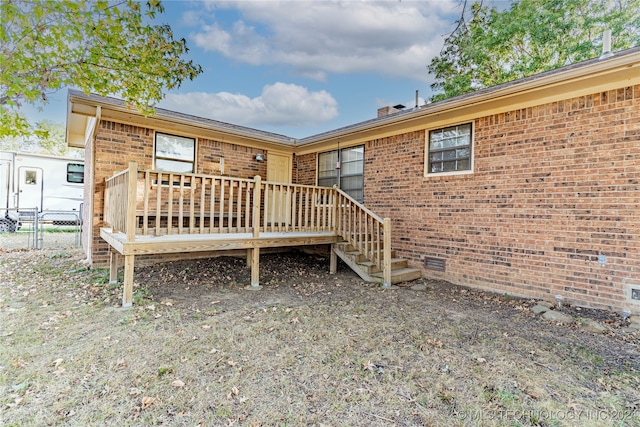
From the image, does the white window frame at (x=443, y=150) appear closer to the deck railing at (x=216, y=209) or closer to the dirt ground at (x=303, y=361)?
the deck railing at (x=216, y=209)

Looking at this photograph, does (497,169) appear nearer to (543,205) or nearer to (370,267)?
(543,205)

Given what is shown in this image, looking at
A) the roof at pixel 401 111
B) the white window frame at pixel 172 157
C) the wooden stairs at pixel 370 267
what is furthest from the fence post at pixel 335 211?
the white window frame at pixel 172 157

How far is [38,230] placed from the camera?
12117 millimetres

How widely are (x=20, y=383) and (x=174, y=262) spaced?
15.0ft

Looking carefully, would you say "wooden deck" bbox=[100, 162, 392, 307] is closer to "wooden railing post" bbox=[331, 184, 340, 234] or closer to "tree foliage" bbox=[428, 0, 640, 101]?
"wooden railing post" bbox=[331, 184, 340, 234]

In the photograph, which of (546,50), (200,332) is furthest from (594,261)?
(546,50)

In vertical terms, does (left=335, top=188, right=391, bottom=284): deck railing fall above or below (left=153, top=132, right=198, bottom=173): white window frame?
below

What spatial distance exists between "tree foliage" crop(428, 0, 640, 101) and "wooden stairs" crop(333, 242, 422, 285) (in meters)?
7.55

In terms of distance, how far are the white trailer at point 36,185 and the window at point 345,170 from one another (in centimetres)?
1070

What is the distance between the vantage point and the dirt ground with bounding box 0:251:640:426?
2.23m

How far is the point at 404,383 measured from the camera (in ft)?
8.59

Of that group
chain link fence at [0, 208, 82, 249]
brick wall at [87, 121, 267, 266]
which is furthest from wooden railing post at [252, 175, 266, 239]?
chain link fence at [0, 208, 82, 249]

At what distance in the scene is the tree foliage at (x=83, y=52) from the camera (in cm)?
336

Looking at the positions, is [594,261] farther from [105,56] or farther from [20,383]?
[105,56]
